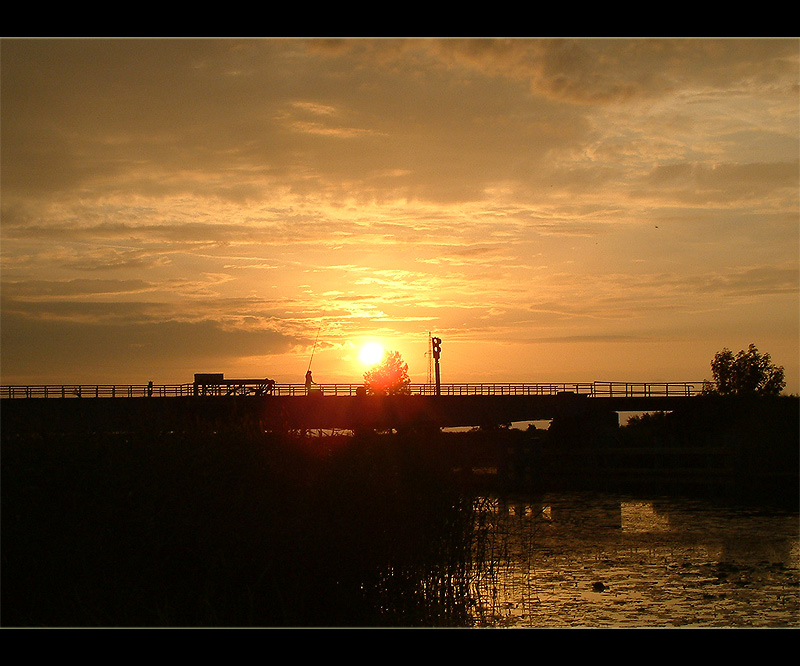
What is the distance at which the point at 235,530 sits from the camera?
16062mm

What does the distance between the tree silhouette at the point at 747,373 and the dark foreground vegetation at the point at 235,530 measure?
246 ft

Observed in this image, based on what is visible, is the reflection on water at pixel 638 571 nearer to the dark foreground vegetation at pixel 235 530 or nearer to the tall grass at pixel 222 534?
the dark foreground vegetation at pixel 235 530

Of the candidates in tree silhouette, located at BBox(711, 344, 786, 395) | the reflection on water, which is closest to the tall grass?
the reflection on water

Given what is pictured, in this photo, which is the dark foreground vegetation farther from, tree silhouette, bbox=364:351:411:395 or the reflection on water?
tree silhouette, bbox=364:351:411:395

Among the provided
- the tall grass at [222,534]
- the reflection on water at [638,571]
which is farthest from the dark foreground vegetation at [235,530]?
the reflection on water at [638,571]

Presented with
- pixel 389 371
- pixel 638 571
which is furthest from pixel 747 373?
pixel 638 571

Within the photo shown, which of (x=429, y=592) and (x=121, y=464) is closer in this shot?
(x=121, y=464)

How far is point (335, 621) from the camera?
16172mm

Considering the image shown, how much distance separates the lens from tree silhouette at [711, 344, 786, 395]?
87.2 meters

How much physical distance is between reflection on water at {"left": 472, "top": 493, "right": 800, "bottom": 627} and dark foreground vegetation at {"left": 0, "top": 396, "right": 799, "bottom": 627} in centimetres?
110

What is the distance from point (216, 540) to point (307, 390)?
48451 mm

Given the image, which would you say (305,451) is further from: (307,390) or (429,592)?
(307,390)

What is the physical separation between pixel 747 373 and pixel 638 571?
74332mm
